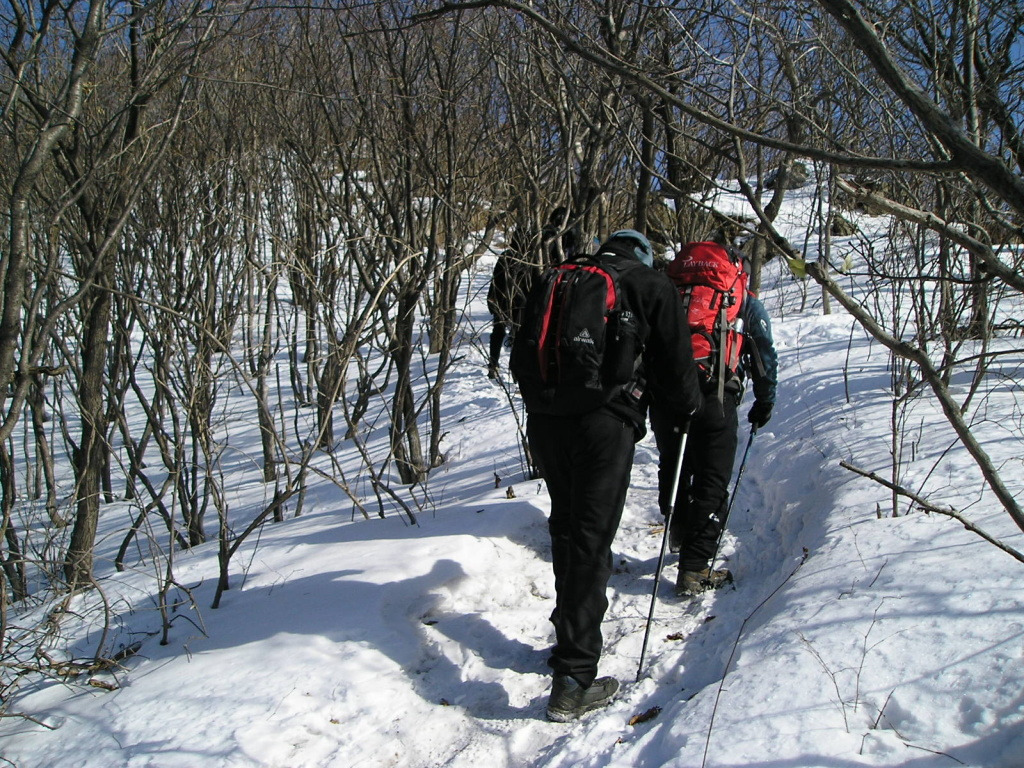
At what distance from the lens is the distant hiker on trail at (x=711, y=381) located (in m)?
3.70

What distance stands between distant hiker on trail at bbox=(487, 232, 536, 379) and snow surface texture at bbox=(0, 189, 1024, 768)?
148cm

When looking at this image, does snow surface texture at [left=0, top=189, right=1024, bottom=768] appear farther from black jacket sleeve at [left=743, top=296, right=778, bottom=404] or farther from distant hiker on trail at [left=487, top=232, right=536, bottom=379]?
distant hiker on trail at [left=487, top=232, right=536, bottom=379]

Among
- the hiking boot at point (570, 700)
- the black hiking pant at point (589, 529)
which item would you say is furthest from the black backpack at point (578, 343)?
the hiking boot at point (570, 700)

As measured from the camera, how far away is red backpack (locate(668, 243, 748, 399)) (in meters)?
3.69

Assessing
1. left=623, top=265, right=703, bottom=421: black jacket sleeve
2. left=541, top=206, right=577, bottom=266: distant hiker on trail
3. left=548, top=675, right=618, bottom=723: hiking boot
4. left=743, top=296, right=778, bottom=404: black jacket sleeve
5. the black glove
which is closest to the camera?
left=548, top=675, right=618, bottom=723: hiking boot

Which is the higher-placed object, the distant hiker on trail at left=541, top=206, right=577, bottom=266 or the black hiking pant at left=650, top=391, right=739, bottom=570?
the distant hiker on trail at left=541, top=206, right=577, bottom=266

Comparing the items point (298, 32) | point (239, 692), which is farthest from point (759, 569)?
point (298, 32)

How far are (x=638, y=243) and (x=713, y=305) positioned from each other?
0.72 m

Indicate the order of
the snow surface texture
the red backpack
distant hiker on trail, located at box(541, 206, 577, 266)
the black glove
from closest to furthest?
the snow surface texture → the red backpack → the black glove → distant hiker on trail, located at box(541, 206, 577, 266)

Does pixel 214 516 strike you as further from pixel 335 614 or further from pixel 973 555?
pixel 973 555

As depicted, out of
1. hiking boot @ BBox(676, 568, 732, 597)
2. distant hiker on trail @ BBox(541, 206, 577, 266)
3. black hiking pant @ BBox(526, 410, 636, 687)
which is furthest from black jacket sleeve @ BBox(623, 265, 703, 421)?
distant hiker on trail @ BBox(541, 206, 577, 266)

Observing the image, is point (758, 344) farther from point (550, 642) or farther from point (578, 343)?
point (550, 642)

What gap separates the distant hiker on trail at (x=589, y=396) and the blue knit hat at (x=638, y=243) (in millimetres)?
130

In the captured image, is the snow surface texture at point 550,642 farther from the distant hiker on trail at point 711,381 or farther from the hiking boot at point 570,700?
the distant hiker on trail at point 711,381
